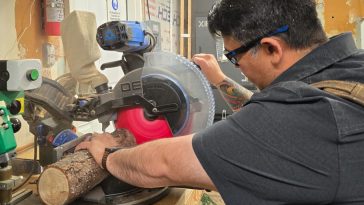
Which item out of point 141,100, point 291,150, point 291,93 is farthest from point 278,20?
point 141,100

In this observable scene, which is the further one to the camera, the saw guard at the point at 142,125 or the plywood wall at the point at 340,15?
the plywood wall at the point at 340,15

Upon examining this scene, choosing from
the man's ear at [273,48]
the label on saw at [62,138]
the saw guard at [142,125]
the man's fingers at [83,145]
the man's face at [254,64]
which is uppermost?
the man's ear at [273,48]

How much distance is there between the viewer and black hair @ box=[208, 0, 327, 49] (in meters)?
0.84

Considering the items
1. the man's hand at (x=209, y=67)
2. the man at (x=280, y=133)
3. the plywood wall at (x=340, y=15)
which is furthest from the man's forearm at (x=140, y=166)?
the plywood wall at (x=340, y=15)

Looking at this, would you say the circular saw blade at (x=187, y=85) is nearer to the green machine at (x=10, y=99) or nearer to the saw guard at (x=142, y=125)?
the saw guard at (x=142, y=125)

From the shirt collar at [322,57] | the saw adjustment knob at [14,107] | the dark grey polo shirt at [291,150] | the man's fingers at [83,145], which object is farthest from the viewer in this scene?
the man's fingers at [83,145]

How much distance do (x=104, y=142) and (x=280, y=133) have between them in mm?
575

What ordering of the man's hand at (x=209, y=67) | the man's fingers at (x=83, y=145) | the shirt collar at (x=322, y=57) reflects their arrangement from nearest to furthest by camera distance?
the shirt collar at (x=322, y=57), the man's fingers at (x=83, y=145), the man's hand at (x=209, y=67)

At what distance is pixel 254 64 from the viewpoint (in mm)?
930

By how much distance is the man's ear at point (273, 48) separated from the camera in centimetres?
86

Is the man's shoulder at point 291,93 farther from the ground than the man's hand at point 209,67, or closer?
farther from the ground

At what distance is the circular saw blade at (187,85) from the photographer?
1.09 meters

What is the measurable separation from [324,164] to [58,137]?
88 cm

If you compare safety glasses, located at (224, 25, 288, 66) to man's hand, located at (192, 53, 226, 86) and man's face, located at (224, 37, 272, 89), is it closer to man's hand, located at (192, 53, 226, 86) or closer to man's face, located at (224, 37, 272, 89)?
man's face, located at (224, 37, 272, 89)
